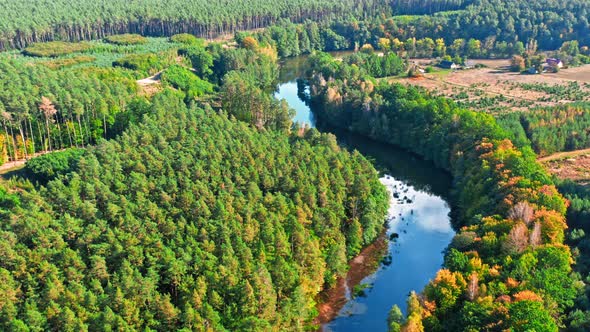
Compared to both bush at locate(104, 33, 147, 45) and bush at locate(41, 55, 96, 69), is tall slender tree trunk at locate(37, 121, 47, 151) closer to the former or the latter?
bush at locate(41, 55, 96, 69)

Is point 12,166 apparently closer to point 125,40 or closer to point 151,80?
point 151,80

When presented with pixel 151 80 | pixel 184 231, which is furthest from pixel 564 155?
pixel 151 80

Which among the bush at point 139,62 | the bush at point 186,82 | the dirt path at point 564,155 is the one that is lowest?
the dirt path at point 564,155

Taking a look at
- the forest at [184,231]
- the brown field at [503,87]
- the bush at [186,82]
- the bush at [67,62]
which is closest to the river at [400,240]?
the forest at [184,231]

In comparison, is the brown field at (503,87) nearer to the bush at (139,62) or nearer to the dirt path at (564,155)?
the dirt path at (564,155)

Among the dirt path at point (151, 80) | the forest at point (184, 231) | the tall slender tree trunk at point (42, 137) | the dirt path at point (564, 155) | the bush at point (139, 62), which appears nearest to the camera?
the forest at point (184, 231)

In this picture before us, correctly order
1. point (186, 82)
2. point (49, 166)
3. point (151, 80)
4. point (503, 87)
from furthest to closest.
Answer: point (503, 87) < point (186, 82) < point (151, 80) < point (49, 166)

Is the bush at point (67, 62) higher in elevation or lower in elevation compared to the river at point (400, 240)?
higher
